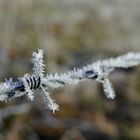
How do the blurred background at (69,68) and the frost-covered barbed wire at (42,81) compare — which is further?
the blurred background at (69,68)

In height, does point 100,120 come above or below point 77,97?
below

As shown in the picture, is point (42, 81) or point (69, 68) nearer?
point (42, 81)

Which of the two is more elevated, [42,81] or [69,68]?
[69,68]

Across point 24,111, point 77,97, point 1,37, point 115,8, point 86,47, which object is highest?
point 115,8

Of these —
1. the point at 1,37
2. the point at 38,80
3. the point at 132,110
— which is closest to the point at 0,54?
the point at 1,37

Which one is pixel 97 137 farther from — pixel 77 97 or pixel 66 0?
pixel 66 0

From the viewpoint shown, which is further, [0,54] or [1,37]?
[1,37]

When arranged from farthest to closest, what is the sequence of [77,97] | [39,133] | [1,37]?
[1,37] < [77,97] < [39,133]

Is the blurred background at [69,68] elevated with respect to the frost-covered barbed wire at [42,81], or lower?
elevated
